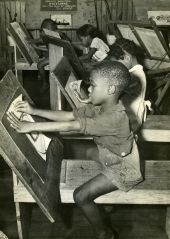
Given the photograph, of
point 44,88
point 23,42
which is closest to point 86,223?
point 23,42

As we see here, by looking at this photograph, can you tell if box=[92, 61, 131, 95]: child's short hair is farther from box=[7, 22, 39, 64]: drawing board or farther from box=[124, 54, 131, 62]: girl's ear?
box=[7, 22, 39, 64]: drawing board

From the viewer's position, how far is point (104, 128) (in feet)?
8.05

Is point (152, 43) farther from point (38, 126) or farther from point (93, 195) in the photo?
point (38, 126)

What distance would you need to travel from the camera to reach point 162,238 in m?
3.21

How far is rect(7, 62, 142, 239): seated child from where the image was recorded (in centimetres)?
241

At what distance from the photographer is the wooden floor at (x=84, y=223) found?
10.5 feet

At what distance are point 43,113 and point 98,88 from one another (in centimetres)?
47

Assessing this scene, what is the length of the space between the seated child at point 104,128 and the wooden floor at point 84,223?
374 mm

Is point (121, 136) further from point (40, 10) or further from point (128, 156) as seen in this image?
point (40, 10)

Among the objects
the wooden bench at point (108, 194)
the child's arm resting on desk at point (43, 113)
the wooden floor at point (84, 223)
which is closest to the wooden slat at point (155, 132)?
the wooden bench at point (108, 194)

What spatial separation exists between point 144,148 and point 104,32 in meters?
4.87

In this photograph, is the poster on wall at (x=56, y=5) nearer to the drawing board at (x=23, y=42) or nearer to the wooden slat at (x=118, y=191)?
the drawing board at (x=23, y=42)

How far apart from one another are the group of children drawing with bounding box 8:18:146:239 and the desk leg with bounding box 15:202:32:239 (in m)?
0.48

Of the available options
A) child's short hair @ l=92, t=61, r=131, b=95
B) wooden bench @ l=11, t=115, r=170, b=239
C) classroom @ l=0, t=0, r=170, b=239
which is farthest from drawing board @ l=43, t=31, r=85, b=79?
wooden bench @ l=11, t=115, r=170, b=239
